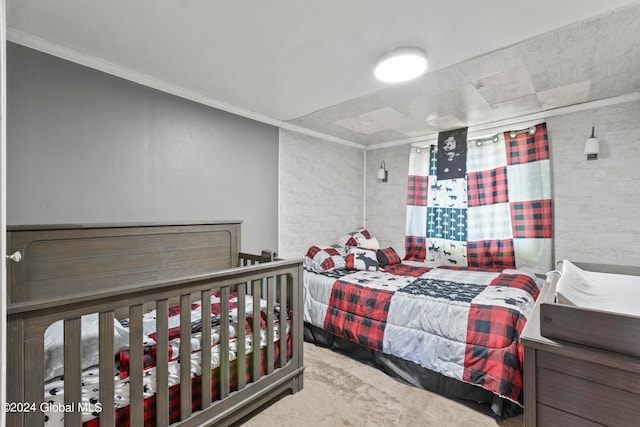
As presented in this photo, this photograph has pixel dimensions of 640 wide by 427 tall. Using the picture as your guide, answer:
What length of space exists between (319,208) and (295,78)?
5.97 ft

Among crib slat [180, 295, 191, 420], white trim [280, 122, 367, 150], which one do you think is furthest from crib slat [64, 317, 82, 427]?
white trim [280, 122, 367, 150]

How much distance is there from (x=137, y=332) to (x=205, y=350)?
37 centimetres

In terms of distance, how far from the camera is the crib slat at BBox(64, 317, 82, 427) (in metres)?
1.10

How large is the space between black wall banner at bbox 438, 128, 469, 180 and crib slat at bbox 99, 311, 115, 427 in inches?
141

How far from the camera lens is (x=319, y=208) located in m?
3.79

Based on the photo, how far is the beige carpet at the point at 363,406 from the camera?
1.74 m

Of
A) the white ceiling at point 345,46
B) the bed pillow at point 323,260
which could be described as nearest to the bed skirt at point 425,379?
the bed pillow at point 323,260

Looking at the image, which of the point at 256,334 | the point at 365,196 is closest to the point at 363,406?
the point at 256,334

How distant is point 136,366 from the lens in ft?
4.20

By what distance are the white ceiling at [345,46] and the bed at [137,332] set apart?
117 cm

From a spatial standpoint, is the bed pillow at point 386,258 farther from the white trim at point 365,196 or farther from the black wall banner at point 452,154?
the black wall banner at point 452,154

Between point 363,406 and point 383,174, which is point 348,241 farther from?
point 363,406

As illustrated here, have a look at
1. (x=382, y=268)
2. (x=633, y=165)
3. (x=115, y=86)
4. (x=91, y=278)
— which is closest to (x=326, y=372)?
(x=382, y=268)

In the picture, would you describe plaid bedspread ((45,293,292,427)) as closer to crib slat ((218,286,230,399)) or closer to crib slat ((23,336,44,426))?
crib slat ((218,286,230,399))
